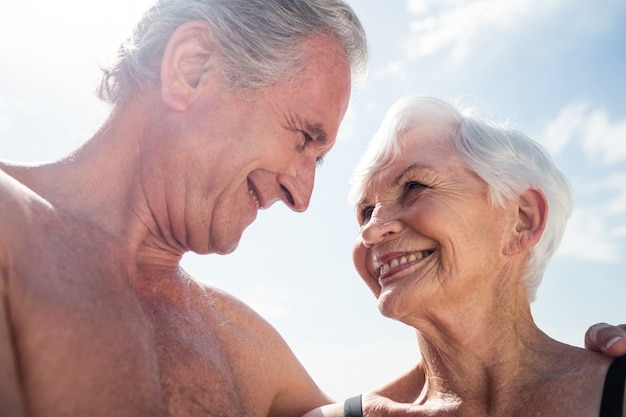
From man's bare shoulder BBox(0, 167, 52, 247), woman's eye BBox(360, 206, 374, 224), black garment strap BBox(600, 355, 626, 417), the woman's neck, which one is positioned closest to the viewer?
man's bare shoulder BBox(0, 167, 52, 247)

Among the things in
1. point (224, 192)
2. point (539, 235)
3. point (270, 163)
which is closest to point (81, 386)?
point (224, 192)

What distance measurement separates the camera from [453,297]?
9.62 ft

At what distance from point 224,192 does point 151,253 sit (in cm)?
44

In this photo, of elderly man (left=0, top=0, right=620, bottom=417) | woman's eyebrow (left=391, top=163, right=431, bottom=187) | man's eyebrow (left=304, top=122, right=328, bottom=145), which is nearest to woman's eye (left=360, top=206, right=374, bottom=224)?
woman's eyebrow (left=391, top=163, right=431, bottom=187)

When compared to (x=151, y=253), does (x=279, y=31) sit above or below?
above

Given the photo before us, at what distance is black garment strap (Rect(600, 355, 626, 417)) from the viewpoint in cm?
240

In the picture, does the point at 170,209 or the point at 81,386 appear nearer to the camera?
the point at 81,386

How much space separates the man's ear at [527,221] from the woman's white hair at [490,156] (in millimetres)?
50

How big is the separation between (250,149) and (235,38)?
1.81 ft

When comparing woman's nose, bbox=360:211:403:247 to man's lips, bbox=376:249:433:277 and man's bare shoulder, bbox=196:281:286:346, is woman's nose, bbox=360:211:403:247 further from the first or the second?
man's bare shoulder, bbox=196:281:286:346

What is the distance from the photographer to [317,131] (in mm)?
2838


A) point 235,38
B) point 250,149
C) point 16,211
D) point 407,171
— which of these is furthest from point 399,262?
point 16,211

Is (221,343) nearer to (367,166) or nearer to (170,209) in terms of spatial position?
(170,209)

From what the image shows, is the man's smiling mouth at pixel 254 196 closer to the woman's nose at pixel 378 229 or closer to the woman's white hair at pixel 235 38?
the woman's white hair at pixel 235 38
